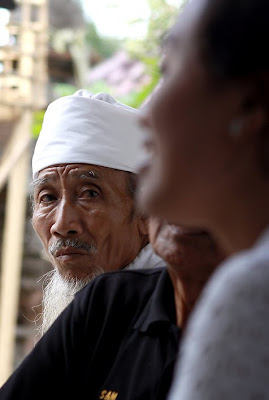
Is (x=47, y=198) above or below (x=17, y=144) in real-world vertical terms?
below

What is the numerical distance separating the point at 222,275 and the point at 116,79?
13639 millimetres

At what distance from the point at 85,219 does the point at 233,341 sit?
6.55 feet

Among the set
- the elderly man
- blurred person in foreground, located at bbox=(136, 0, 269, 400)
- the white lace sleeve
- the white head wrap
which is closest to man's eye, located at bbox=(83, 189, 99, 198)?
the elderly man

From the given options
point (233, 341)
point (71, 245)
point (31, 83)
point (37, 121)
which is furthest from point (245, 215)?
point (37, 121)

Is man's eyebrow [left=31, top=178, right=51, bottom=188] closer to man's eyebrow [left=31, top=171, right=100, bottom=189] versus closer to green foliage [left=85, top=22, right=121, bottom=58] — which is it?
man's eyebrow [left=31, top=171, right=100, bottom=189]

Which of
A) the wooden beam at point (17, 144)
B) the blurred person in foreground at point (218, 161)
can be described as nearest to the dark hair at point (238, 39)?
the blurred person in foreground at point (218, 161)

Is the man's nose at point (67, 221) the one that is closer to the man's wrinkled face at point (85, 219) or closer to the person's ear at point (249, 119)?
the man's wrinkled face at point (85, 219)

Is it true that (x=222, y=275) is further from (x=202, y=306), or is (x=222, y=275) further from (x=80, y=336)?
(x=80, y=336)

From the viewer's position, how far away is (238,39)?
0.92m

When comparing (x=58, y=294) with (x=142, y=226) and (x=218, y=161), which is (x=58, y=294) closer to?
(x=142, y=226)

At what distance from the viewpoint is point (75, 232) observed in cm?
279

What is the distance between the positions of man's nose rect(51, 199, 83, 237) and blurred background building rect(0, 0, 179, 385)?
1.99 feet

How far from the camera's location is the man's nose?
2.78 metres

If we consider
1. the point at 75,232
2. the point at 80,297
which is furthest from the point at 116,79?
the point at 80,297
